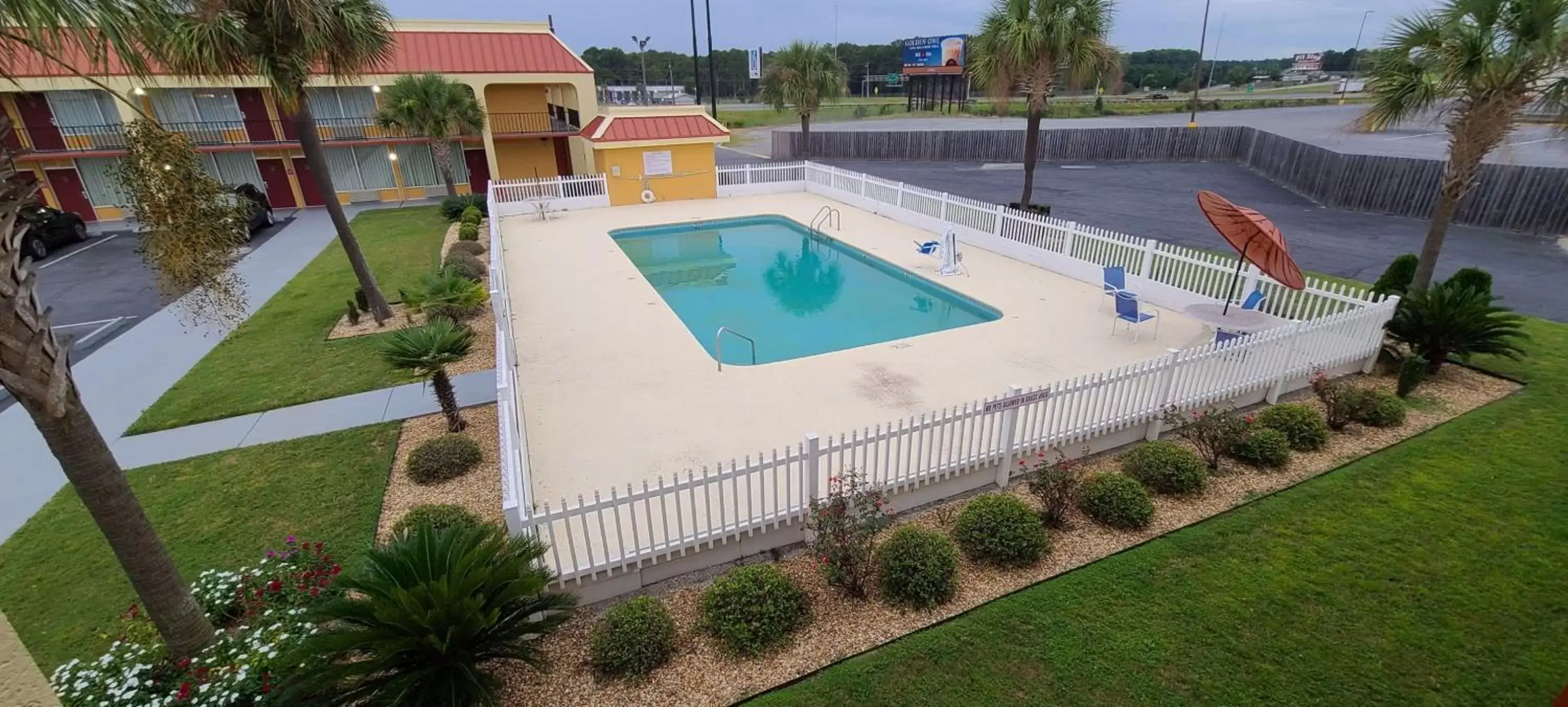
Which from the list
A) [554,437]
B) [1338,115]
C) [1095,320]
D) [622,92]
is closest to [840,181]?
[1095,320]

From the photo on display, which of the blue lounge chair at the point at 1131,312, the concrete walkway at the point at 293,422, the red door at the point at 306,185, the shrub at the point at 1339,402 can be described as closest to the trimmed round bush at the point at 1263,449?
the shrub at the point at 1339,402

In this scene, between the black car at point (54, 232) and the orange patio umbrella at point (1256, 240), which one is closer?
the orange patio umbrella at point (1256, 240)

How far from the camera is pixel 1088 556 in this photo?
5.82m


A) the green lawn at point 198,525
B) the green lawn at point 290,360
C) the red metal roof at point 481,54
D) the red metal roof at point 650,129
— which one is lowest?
the green lawn at point 198,525

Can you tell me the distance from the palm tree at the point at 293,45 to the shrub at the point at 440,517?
23.2ft

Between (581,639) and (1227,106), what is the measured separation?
6661 cm

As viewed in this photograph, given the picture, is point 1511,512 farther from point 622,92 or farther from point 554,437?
point 622,92

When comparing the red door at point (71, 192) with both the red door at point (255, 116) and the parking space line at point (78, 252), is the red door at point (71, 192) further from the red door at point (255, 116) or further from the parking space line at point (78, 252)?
the red door at point (255, 116)

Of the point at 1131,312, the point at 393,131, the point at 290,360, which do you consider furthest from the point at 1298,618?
the point at 393,131

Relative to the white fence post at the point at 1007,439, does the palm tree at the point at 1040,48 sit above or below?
above

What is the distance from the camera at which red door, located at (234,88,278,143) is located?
927 inches

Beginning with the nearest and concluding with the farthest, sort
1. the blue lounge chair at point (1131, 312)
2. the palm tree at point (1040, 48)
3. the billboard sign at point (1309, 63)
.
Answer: the blue lounge chair at point (1131, 312)
the palm tree at point (1040, 48)
the billboard sign at point (1309, 63)

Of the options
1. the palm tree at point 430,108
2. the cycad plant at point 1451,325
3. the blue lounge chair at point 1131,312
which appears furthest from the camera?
the palm tree at point 430,108

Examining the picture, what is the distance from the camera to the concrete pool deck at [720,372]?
7.48m
